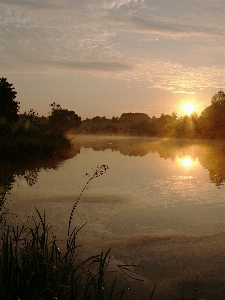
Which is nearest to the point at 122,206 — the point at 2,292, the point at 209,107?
the point at 2,292

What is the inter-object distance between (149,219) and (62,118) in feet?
257

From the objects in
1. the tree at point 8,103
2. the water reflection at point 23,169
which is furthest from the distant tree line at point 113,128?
the water reflection at point 23,169

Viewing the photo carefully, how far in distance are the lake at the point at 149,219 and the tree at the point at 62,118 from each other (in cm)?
6370

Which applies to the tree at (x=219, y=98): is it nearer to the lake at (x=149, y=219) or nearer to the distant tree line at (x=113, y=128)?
the distant tree line at (x=113, y=128)

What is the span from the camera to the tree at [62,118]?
277ft

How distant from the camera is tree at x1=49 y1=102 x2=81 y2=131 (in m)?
84.3

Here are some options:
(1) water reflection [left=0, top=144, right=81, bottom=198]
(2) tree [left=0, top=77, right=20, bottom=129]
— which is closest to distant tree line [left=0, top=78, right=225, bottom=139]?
(2) tree [left=0, top=77, right=20, bottom=129]

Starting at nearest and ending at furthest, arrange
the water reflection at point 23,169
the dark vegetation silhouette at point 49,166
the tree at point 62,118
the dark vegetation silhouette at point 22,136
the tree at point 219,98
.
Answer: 1. the dark vegetation silhouette at point 49,166
2. the water reflection at point 23,169
3. the dark vegetation silhouette at point 22,136
4. the tree at point 219,98
5. the tree at point 62,118

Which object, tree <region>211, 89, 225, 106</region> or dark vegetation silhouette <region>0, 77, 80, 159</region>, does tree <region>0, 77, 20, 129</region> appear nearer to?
dark vegetation silhouette <region>0, 77, 80, 159</region>

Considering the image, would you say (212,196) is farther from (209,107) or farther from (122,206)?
(209,107)

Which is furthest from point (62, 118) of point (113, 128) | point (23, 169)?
point (23, 169)

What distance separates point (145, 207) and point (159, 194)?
2.12m

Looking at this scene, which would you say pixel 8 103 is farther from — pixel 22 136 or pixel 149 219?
pixel 149 219

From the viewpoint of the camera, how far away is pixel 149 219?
33.9 feet
